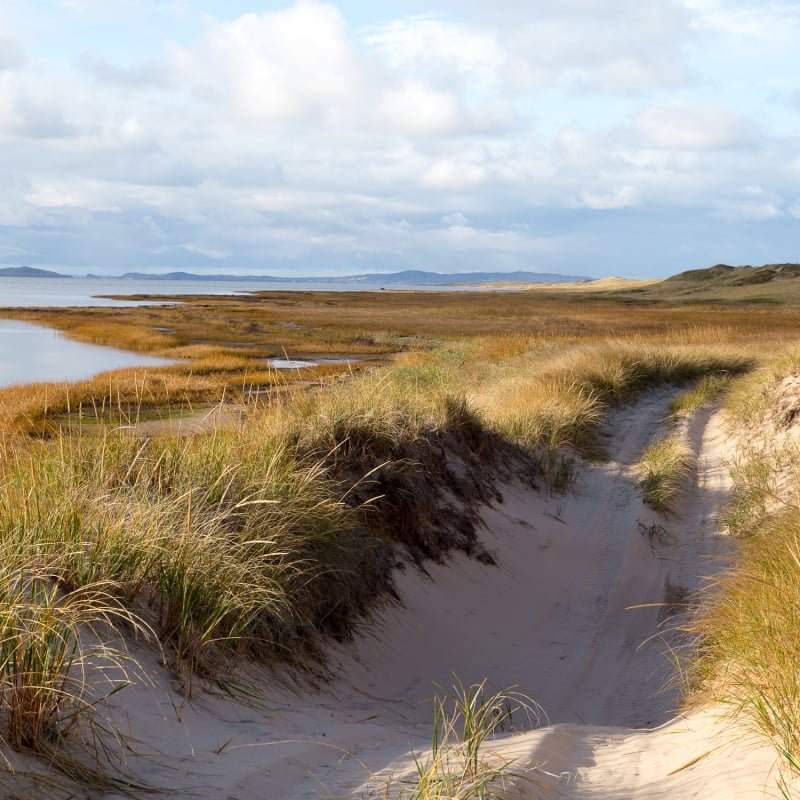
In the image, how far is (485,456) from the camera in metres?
10.5

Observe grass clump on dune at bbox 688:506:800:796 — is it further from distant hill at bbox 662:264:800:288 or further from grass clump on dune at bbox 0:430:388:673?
distant hill at bbox 662:264:800:288

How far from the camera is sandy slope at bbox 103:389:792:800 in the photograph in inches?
141

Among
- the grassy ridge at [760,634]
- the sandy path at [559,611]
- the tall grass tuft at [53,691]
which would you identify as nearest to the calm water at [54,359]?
the sandy path at [559,611]

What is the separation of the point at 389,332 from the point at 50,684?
41212mm

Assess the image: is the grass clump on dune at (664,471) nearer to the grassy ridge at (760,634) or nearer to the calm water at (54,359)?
the grassy ridge at (760,634)

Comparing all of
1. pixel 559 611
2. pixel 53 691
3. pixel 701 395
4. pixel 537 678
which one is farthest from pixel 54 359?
pixel 53 691

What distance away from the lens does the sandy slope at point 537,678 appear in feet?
11.8

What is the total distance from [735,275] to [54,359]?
85.3m

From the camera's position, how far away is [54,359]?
31.6 meters

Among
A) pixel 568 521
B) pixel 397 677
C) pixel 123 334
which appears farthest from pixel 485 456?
pixel 123 334

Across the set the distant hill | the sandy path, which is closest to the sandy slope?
the sandy path

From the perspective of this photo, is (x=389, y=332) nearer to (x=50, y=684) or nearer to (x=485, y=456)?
(x=485, y=456)

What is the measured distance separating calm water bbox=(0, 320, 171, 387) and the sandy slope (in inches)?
688

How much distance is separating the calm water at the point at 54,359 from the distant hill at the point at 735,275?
238 feet
